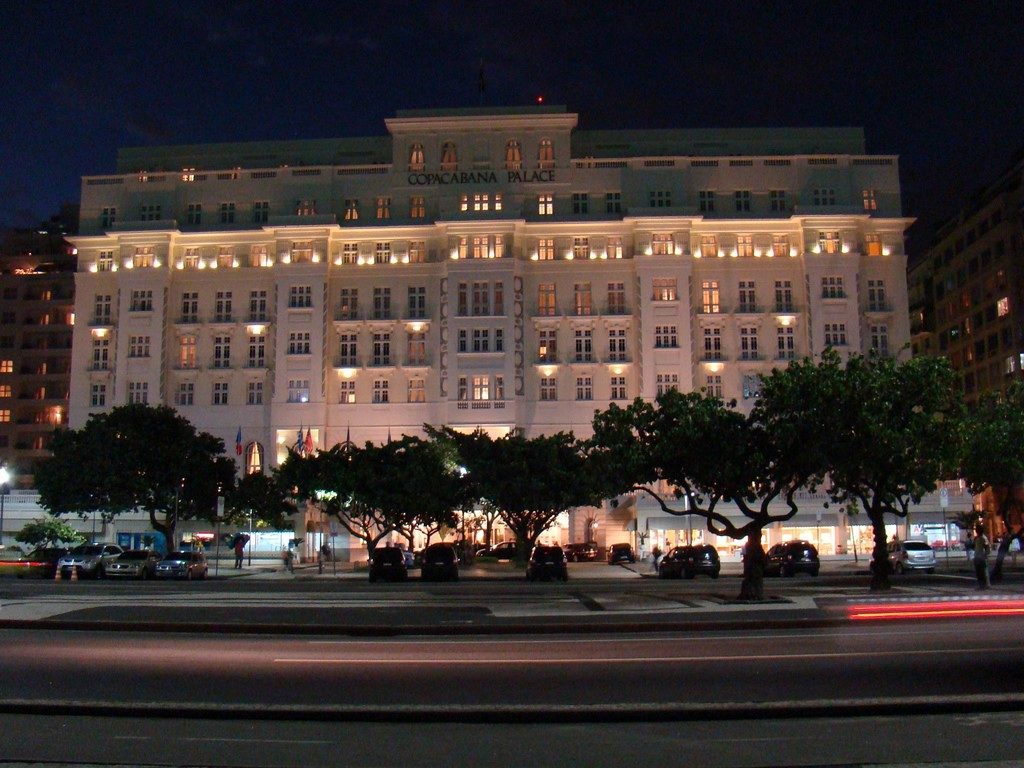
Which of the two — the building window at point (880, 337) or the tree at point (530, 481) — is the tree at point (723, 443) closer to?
the tree at point (530, 481)

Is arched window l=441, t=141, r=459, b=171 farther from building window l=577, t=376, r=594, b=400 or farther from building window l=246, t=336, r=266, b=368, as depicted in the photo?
building window l=246, t=336, r=266, b=368

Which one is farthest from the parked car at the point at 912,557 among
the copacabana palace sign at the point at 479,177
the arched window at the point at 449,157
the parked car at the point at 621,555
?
the arched window at the point at 449,157

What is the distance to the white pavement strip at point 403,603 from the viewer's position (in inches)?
925

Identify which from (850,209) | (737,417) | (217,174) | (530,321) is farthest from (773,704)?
(217,174)

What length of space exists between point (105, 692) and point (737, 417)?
22.9 m

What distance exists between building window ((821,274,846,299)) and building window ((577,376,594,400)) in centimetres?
2040

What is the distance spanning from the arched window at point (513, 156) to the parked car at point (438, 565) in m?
45.2

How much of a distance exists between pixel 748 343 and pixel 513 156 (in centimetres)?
2510

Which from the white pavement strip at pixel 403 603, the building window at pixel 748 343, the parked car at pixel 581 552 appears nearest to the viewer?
the white pavement strip at pixel 403 603

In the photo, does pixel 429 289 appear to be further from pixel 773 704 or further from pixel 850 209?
pixel 773 704

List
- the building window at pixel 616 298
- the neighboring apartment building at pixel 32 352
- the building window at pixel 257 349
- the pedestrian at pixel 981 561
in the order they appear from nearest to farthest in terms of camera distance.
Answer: the pedestrian at pixel 981 561, the building window at pixel 616 298, the building window at pixel 257 349, the neighboring apartment building at pixel 32 352

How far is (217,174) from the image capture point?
8469 cm

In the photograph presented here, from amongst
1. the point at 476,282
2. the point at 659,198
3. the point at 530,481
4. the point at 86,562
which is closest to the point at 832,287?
the point at 659,198

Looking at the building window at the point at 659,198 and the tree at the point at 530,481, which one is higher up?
the building window at the point at 659,198
